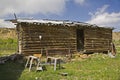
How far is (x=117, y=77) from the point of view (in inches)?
581

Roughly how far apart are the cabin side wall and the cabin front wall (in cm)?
207

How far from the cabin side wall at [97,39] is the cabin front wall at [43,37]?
207 centimetres

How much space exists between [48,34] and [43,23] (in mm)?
1291

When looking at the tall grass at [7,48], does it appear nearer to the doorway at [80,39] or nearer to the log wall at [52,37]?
the log wall at [52,37]

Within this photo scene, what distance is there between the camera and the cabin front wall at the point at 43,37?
23469 mm

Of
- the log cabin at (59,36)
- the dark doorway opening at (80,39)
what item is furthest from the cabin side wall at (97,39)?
the dark doorway opening at (80,39)

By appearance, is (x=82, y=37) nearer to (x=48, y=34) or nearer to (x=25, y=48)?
(x=48, y=34)

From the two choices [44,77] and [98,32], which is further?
[98,32]

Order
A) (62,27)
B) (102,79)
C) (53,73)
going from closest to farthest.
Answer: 1. (102,79)
2. (53,73)
3. (62,27)

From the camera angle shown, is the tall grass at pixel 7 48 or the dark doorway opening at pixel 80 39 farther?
the tall grass at pixel 7 48

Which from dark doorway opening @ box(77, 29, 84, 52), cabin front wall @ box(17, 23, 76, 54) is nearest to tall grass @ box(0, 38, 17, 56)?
cabin front wall @ box(17, 23, 76, 54)

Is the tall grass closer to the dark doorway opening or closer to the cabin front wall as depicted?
the cabin front wall

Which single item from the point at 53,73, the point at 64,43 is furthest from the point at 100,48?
the point at 53,73

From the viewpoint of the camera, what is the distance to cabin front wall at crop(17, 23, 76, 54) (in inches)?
924
